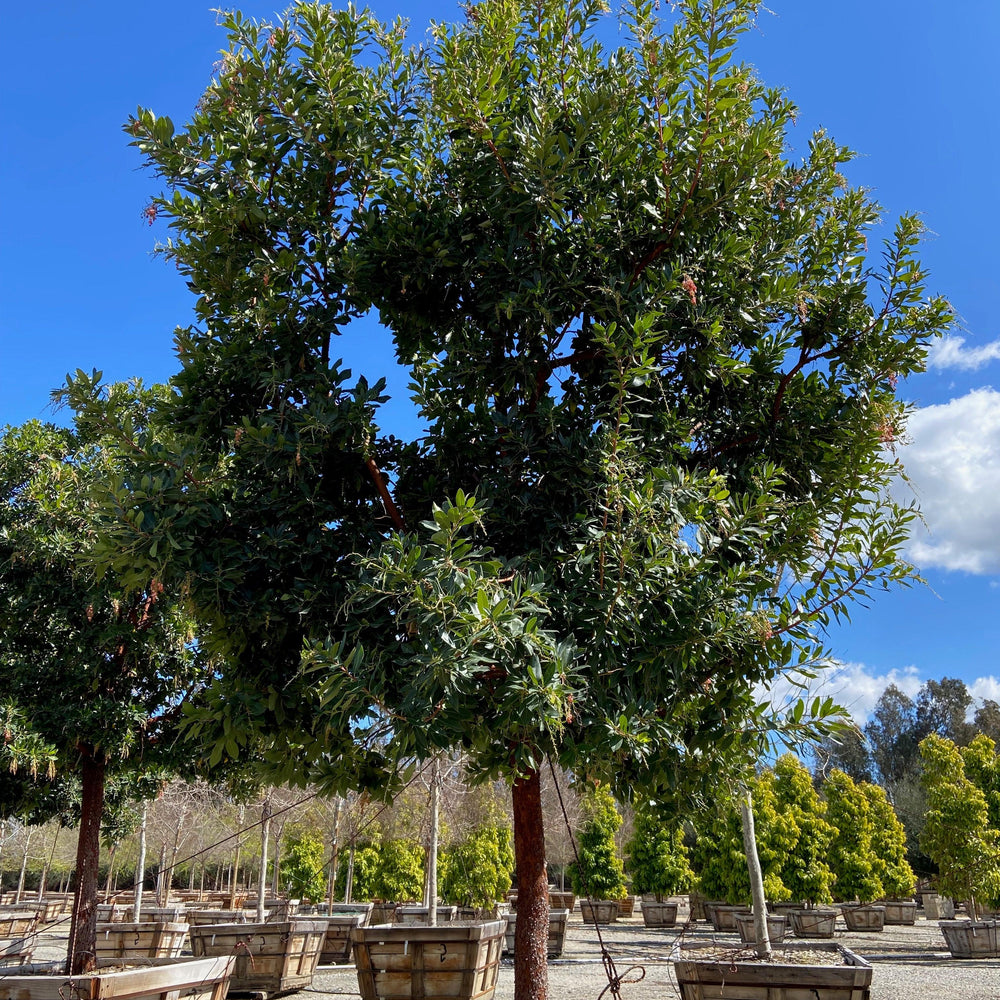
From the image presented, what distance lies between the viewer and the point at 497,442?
5.52m

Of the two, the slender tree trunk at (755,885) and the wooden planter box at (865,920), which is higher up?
the slender tree trunk at (755,885)

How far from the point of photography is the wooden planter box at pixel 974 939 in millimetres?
18875

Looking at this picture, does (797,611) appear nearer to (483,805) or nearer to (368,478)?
(368,478)

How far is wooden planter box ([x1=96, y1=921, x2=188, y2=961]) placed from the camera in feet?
42.7

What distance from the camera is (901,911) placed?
1135 inches

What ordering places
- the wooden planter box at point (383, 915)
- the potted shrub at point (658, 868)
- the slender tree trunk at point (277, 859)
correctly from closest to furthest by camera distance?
the wooden planter box at point (383, 915), the slender tree trunk at point (277, 859), the potted shrub at point (658, 868)

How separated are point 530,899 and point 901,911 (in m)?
29.2

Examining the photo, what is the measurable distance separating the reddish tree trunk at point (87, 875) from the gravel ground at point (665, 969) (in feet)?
14.0

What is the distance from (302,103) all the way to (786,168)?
347 cm

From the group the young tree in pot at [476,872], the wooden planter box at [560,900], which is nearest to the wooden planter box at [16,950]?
the young tree in pot at [476,872]

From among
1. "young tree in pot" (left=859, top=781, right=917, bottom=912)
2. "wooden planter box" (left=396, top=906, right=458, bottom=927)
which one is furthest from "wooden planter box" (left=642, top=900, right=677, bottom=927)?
"wooden planter box" (left=396, top=906, right=458, bottom=927)

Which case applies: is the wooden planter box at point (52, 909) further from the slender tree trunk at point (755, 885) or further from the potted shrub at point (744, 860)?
the slender tree trunk at point (755, 885)

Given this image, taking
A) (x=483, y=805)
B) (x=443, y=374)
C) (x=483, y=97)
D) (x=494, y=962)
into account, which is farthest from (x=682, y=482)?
(x=483, y=805)

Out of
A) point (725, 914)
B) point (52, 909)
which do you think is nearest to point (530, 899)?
point (725, 914)
